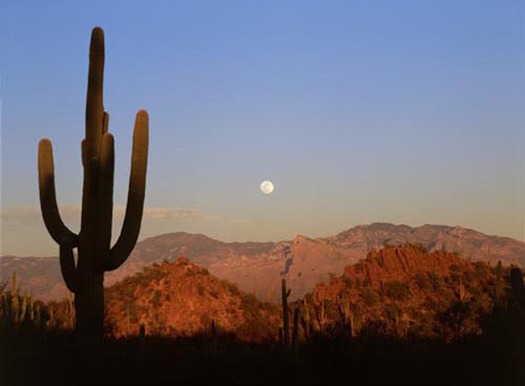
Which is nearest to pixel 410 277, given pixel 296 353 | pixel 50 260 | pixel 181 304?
pixel 181 304

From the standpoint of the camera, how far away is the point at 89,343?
15.4 m

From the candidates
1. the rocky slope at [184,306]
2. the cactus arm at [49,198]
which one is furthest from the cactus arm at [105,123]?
the rocky slope at [184,306]

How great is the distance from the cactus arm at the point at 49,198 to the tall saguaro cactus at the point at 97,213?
21 cm

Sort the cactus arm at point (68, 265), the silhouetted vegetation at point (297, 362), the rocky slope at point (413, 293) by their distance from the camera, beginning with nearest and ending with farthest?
the silhouetted vegetation at point (297, 362) → the cactus arm at point (68, 265) → the rocky slope at point (413, 293)

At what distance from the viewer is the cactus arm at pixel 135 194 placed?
50.9ft

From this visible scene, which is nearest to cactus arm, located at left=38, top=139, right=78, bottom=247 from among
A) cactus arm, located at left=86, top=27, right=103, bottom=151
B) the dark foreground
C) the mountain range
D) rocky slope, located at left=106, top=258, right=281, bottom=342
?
cactus arm, located at left=86, top=27, right=103, bottom=151

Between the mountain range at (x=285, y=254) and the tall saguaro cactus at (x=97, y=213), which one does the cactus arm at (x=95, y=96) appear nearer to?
the tall saguaro cactus at (x=97, y=213)

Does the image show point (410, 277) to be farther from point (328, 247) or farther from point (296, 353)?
point (328, 247)

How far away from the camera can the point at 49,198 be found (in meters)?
16.1

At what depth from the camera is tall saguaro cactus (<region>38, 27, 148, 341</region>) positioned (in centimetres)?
1531

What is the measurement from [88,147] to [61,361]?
4647 millimetres

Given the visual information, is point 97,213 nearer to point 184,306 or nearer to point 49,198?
point 49,198

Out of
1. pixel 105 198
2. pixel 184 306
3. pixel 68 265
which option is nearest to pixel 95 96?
pixel 105 198

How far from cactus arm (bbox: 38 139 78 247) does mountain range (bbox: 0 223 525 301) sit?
66569 millimetres
